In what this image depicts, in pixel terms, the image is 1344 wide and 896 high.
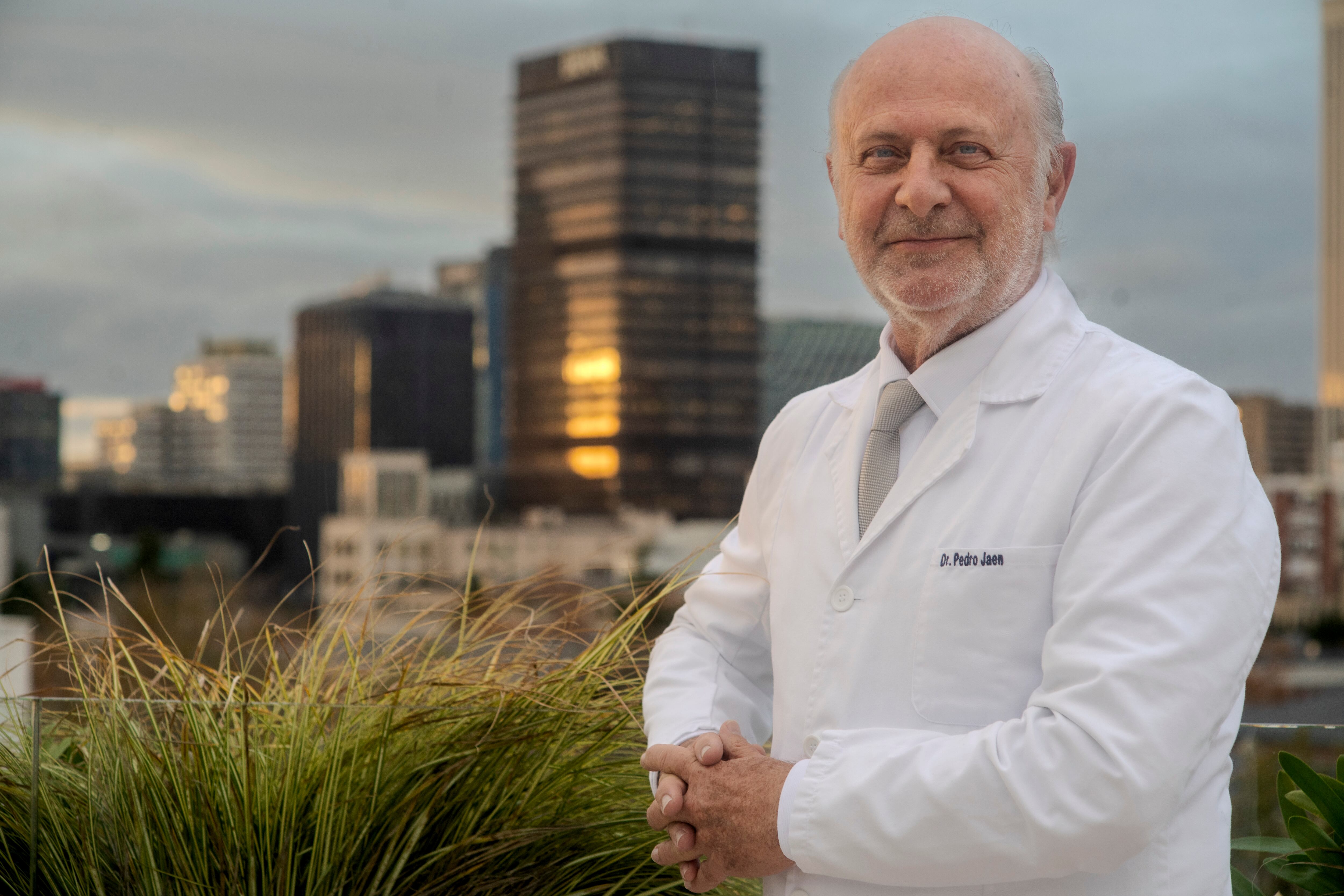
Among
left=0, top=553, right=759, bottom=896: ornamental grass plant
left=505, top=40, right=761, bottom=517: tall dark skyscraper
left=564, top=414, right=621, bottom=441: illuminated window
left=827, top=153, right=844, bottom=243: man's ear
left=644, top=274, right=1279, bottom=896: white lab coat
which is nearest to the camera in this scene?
left=644, top=274, right=1279, bottom=896: white lab coat

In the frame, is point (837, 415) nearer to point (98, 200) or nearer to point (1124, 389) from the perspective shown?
point (1124, 389)

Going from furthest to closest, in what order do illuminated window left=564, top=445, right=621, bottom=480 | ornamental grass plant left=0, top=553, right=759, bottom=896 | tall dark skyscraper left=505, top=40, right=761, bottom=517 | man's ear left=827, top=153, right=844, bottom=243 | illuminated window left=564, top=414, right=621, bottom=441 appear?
illuminated window left=564, top=414, right=621, bottom=441 < tall dark skyscraper left=505, top=40, right=761, bottom=517 < illuminated window left=564, top=445, right=621, bottom=480 < ornamental grass plant left=0, top=553, right=759, bottom=896 < man's ear left=827, top=153, right=844, bottom=243

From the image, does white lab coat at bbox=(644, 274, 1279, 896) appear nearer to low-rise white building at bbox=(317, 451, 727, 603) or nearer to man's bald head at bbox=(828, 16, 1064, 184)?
man's bald head at bbox=(828, 16, 1064, 184)

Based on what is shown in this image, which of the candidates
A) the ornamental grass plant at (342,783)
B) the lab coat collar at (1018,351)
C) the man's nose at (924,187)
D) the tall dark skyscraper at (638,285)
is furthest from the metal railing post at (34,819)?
the tall dark skyscraper at (638,285)

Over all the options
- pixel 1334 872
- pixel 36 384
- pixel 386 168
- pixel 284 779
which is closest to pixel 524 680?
pixel 284 779

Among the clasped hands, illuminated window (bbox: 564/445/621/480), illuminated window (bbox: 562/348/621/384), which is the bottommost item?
illuminated window (bbox: 564/445/621/480)

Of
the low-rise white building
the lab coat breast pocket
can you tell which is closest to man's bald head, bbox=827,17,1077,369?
the lab coat breast pocket

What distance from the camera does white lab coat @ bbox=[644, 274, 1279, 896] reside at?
3.30 ft

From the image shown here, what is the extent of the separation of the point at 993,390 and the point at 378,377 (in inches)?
4683

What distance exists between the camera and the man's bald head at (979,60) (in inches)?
49.3

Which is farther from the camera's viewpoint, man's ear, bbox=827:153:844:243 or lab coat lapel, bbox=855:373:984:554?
man's ear, bbox=827:153:844:243

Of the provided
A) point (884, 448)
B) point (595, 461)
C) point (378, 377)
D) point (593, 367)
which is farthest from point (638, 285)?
point (884, 448)

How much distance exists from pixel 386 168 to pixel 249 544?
143 ft

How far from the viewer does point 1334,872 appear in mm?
1675
